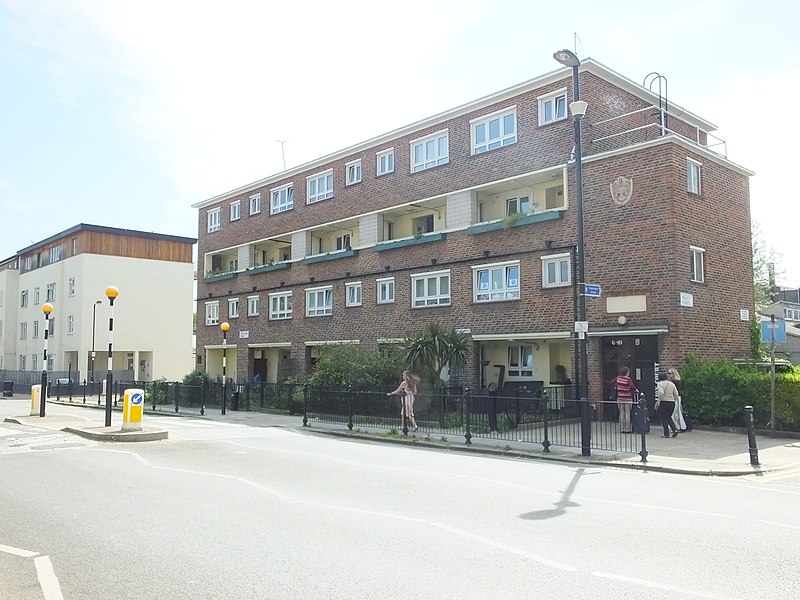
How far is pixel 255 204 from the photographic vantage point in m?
38.9

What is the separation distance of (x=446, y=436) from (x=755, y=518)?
10237mm

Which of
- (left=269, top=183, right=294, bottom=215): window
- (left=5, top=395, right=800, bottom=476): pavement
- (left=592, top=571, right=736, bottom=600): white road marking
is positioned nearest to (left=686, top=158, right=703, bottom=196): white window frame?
(left=5, top=395, right=800, bottom=476): pavement

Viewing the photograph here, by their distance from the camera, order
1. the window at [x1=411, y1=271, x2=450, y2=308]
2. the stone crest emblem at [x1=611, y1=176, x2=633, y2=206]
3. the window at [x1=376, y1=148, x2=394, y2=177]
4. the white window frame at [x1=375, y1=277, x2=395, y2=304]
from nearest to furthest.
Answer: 1. the stone crest emblem at [x1=611, y1=176, x2=633, y2=206]
2. the window at [x1=411, y1=271, x2=450, y2=308]
3. the white window frame at [x1=375, y1=277, x2=395, y2=304]
4. the window at [x1=376, y1=148, x2=394, y2=177]

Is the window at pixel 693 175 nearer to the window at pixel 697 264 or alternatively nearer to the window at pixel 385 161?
the window at pixel 697 264

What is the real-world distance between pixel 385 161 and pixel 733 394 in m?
17.7

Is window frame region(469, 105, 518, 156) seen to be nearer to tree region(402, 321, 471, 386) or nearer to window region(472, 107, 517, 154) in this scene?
window region(472, 107, 517, 154)

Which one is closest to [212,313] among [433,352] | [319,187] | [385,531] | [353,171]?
[319,187]

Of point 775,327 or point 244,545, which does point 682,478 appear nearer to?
point 775,327

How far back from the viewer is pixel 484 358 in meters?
26.5

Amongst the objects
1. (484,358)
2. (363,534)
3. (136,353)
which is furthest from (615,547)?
(136,353)

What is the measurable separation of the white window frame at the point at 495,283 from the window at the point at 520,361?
7.27 ft

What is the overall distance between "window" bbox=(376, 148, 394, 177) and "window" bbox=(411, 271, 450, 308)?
16.7 ft

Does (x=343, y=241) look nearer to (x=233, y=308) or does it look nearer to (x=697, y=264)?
(x=233, y=308)

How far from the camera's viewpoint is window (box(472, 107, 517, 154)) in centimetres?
2525
